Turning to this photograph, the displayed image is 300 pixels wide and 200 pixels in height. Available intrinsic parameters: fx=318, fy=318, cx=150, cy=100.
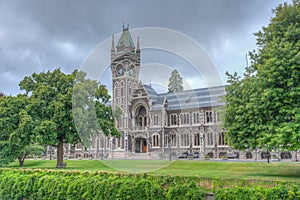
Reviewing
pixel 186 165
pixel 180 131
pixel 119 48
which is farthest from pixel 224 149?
pixel 119 48

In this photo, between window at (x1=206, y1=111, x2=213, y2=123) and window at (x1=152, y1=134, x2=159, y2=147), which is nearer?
window at (x1=206, y1=111, x2=213, y2=123)

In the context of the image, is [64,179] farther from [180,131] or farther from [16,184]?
[180,131]

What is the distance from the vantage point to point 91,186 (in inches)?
645

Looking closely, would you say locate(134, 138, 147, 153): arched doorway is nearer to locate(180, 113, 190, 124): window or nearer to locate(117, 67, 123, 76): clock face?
locate(180, 113, 190, 124): window

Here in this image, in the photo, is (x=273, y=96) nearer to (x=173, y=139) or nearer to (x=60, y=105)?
(x=60, y=105)

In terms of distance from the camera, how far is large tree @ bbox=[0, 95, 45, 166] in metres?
31.5

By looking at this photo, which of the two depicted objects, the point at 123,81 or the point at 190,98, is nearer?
the point at 190,98

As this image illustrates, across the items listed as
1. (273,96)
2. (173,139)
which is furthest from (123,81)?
(273,96)

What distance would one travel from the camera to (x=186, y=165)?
35.2 m

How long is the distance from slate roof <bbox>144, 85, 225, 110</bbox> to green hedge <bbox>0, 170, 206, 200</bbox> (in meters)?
40.8

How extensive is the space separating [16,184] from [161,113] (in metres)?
42.9

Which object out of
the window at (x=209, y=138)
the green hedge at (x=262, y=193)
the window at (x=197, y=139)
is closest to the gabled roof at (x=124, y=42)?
the window at (x=197, y=139)

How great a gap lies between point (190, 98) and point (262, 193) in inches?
1875

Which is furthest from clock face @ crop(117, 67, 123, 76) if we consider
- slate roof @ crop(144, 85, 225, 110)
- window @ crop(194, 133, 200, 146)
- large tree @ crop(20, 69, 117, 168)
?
large tree @ crop(20, 69, 117, 168)
